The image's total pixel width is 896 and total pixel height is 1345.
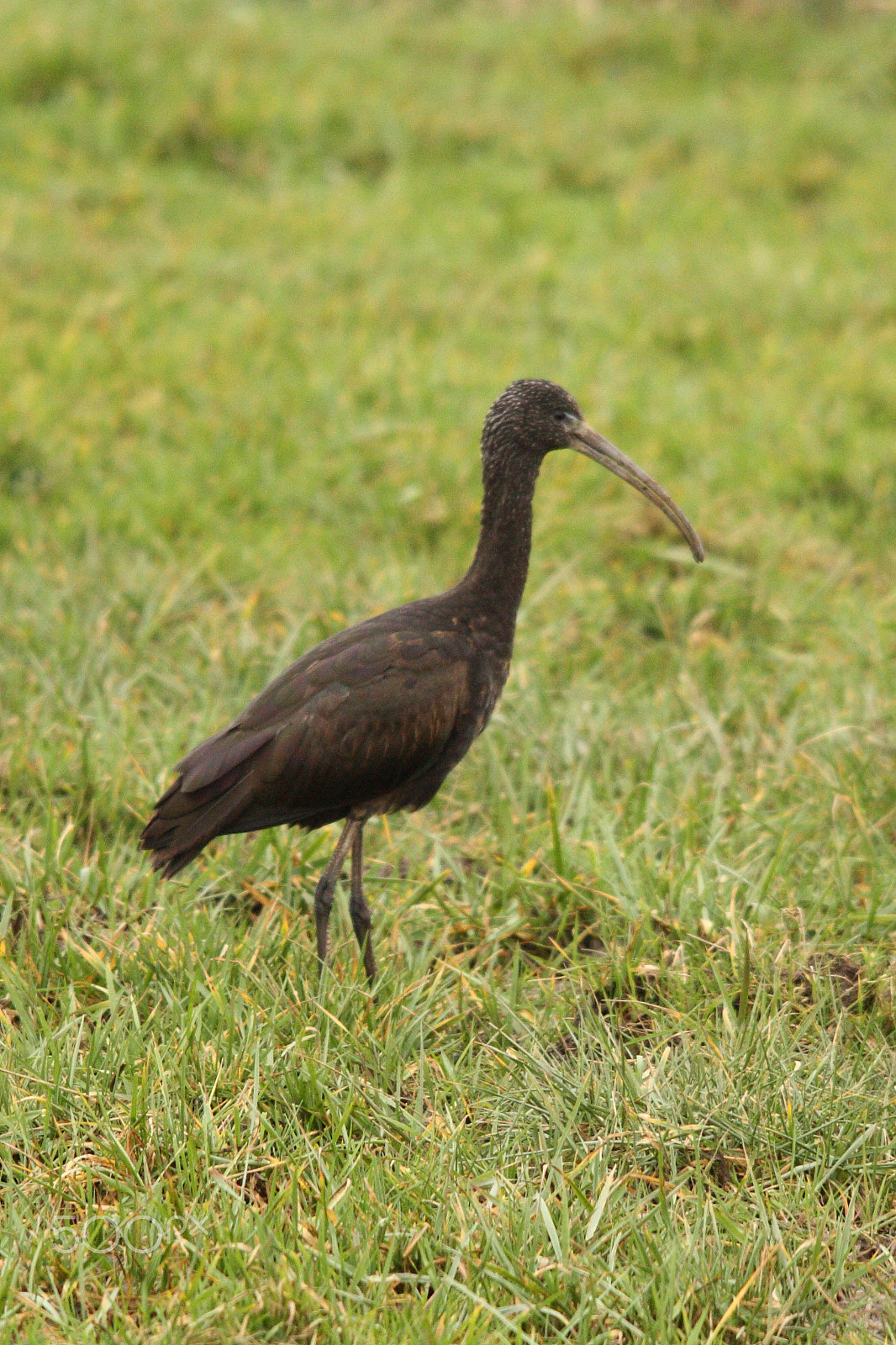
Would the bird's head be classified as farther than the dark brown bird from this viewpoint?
Yes

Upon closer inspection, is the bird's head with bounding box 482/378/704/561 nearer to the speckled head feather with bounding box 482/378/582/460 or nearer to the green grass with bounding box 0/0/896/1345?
the speckled head feather with bounding box 482/378/582/460

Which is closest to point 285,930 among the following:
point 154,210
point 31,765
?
point 31,765

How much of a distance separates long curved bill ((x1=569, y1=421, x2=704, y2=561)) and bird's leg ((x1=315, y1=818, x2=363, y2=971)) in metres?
1.27

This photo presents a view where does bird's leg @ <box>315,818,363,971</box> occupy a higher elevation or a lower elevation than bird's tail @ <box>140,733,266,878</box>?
lower

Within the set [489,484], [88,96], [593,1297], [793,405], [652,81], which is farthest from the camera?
[652,81]

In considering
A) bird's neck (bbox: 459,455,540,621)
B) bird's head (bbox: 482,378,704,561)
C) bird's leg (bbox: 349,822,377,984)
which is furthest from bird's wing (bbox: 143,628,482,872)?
bird's head (bbox: 482,378,704,561)

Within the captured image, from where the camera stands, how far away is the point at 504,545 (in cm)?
441

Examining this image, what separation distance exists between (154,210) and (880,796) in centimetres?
687

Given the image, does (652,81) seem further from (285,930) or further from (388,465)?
(285,930)

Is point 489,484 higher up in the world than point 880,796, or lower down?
higher up

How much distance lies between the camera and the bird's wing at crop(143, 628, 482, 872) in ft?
13.3

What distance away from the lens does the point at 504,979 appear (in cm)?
424

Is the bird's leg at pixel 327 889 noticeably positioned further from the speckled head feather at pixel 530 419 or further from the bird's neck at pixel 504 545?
the speckled head feather at pixel 530 419

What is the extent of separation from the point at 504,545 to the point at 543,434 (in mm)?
346
